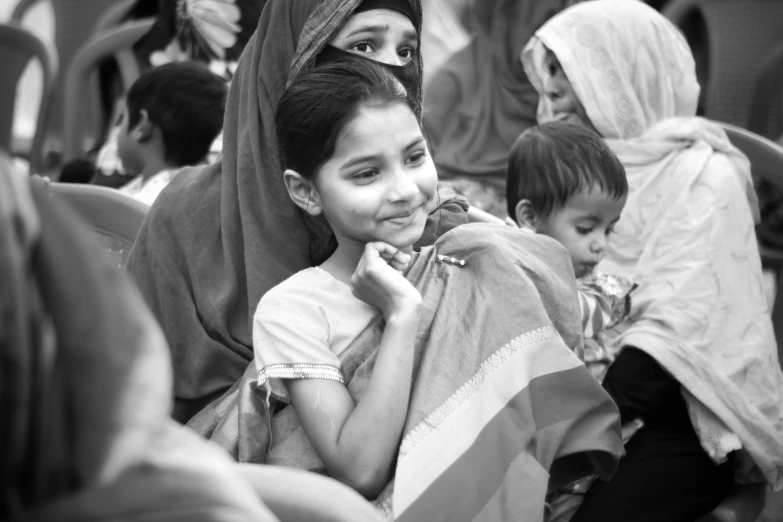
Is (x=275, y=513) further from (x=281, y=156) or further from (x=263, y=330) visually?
(x=281, y=156)

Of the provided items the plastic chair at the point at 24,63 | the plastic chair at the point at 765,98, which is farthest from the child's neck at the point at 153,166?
the plastic chair at the point at 765,98

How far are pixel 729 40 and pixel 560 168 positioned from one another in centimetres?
301

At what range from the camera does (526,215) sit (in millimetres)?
2154

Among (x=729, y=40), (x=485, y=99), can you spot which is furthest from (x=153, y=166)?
(x=729, y=40)

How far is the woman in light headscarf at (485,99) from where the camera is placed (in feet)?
10.7

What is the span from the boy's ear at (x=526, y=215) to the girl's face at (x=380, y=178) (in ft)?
2.03

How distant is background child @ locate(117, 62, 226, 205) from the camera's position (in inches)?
114

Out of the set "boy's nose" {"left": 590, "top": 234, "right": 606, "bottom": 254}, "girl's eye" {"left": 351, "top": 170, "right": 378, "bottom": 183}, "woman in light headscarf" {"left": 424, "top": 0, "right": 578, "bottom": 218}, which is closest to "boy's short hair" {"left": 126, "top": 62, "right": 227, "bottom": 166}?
"woman in light headscarf" {"left": 424, "top": 0, "right": 578, "bottom": 218}

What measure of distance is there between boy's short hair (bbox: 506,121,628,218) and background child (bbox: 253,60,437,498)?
1.85ft

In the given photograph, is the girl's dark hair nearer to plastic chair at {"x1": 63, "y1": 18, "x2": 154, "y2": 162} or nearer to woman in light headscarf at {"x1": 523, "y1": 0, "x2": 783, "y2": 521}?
woman in light headscarf at {"x1": 523, "y1": 0, "x2": 783, "y2": 521}

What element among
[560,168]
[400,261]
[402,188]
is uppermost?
[402,188]

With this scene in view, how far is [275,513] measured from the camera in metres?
0.83

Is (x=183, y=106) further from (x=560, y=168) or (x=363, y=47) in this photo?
(x=560, y=168)

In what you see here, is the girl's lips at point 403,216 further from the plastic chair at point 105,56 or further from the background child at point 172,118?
the plastic chair at point 105,56
